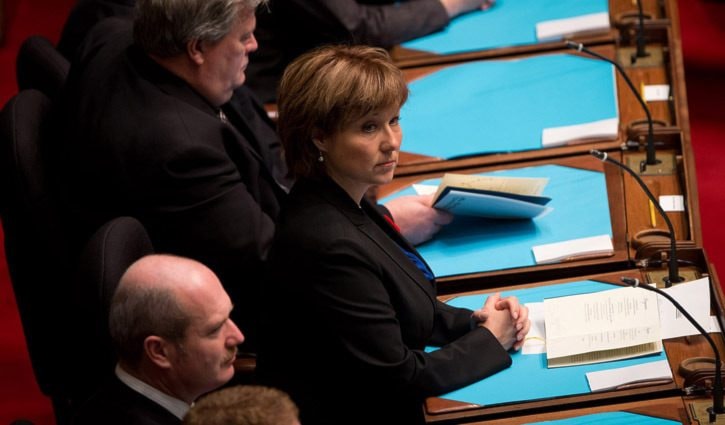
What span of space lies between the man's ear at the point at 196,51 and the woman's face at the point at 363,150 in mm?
634

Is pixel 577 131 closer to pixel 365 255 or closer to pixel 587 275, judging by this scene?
pixel 587 275

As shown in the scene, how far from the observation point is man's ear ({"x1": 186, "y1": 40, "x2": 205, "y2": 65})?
3413mm

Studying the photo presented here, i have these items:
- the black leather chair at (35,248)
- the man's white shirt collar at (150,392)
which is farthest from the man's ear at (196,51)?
the man's white shirt collar at (150,392)

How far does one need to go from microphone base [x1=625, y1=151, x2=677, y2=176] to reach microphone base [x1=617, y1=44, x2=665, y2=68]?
0.61 m

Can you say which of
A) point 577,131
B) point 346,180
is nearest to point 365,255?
point 346,180

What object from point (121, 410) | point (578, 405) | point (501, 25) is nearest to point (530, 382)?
point (578, 405)

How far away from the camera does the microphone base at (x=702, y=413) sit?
2758 millimetres

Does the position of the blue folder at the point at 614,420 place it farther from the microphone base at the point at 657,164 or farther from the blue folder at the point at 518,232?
the microphone base at the point at 657,164

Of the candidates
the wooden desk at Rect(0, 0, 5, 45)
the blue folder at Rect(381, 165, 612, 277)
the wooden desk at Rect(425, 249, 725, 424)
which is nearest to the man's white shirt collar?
the wooden desk at Rect(425, 249, 725, 424)

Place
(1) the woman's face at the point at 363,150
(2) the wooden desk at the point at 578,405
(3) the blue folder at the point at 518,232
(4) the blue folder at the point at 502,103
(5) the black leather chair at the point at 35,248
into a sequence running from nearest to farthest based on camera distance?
(2) the wooden desk at the point at 578,405 < (1) the woman's face at the point at 363,150 < (5) the black leather chair at the point at 35,248 < (3) the blue folder at the point at 518,232 < (4) the blue folder at the point at 502,103

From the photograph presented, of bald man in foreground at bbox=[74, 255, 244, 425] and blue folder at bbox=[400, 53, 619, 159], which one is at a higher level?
bald man in foreground at bbox=[74, 255, 244, 425]

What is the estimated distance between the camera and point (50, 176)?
3326 millimetres

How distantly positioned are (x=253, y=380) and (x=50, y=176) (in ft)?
2.59

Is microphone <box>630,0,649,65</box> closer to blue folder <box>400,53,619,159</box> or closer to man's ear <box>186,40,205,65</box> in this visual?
blue folder <box>400,53,619,159</box>
